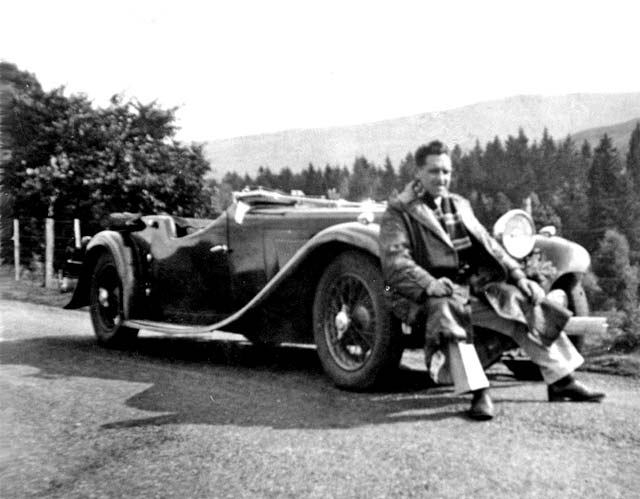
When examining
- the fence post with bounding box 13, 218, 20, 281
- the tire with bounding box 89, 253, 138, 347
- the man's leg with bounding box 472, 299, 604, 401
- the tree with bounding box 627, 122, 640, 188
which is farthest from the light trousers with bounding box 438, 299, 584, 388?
the tree with bounding box 627, 122, 640, 188

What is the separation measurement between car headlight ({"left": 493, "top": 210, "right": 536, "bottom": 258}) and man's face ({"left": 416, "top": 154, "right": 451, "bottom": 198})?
50 centimetres

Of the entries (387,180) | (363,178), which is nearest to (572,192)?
(363,178)

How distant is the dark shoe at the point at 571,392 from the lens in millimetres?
3889

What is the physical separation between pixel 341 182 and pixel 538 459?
33.1 meters

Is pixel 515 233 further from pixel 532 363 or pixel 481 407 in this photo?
pixel 481 407

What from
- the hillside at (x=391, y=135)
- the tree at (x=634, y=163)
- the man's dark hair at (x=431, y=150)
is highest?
the tree at (x=634, y=163)

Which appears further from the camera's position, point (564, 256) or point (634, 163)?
point (634, 163)

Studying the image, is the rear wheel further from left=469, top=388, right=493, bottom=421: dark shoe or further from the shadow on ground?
left=469, top=388, right=493, bottom=421: dark shoe

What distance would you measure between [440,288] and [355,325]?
809mm

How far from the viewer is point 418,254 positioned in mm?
4121

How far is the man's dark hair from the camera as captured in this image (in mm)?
4152

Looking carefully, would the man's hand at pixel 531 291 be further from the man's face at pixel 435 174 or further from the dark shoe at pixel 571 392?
the man's face at pixel 435 174

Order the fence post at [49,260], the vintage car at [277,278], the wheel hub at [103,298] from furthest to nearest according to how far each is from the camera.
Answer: the fence post at [49,260]
the wheel hub at [103,298]
the vintage car at [277,278]

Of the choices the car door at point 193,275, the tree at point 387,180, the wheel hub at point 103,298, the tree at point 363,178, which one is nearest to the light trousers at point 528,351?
the car door at point 193,275
